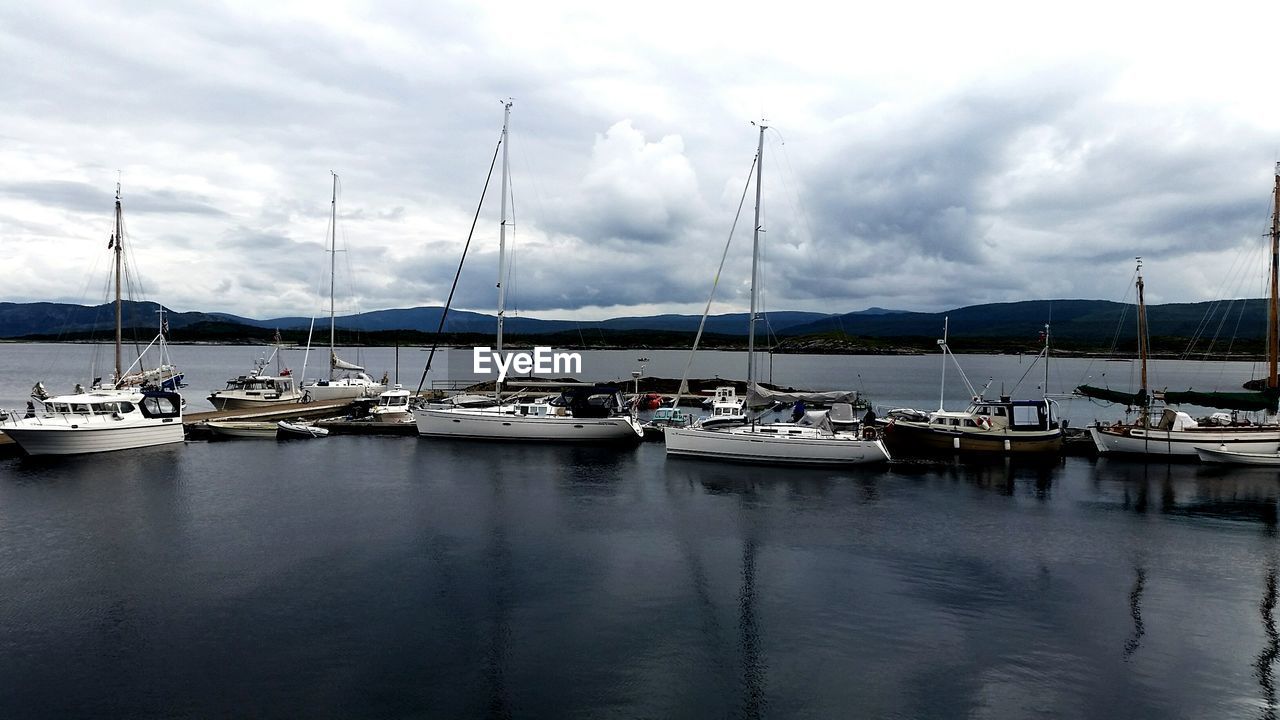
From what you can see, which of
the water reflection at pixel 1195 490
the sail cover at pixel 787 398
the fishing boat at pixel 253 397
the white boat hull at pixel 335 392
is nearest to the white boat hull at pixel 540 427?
the sail cover at pixel 787 398

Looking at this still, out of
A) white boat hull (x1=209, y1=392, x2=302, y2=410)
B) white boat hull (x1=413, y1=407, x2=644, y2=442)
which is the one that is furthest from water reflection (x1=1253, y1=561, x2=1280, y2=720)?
white boat hull (x1=209, y1=392, x2=302, y2=410)

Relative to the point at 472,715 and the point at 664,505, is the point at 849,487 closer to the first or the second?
the point at 664,505

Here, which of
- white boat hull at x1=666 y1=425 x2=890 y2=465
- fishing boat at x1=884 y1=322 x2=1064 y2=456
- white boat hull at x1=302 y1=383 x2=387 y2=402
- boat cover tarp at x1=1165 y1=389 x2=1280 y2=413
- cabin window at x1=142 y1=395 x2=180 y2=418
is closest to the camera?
white boat hull at x1=666 y1=425 x2=890 y2=465

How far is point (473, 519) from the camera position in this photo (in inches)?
1093

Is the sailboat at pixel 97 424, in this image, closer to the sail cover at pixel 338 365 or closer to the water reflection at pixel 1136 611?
the sail cover at pixel 338 365

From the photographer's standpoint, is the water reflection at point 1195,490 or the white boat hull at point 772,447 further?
the white boat hull at point 772,447

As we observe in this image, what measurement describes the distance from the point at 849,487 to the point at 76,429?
133ft

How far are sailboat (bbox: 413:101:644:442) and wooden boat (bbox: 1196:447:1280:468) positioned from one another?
107 feet

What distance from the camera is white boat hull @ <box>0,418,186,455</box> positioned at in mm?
37156

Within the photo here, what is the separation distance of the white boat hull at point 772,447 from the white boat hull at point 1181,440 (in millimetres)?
15663

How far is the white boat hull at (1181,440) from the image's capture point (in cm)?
3919

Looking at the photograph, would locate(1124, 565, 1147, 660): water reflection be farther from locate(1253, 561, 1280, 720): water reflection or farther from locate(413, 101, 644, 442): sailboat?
locate(413, 101, 644, 442): sailboat

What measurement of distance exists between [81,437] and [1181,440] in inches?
2413

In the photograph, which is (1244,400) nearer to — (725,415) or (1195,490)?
(1195,490)
